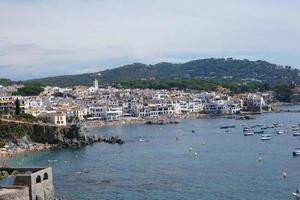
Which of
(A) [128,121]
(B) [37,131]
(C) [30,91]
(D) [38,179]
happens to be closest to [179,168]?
(D) [38,179]

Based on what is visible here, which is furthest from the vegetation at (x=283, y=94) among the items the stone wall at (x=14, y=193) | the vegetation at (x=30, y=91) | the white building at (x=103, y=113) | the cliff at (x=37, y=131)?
the stone wall at (x=14, y=193)

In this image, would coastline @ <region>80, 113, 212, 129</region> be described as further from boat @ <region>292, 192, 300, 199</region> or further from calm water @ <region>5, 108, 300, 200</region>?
boat @ <region>292, 192, 300, 199</region>

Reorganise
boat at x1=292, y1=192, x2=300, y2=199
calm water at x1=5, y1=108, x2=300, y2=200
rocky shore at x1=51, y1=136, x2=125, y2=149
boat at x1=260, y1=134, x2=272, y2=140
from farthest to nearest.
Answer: boat at x1=260, y1=134, x2=272, y2=140, rocky shore at x1=51, y1=136, x2=125, y2=149, calm water at x1=5, y1=108, x2=300, y2=200, boat at x1=292, y1=192, x2=300, y2=199

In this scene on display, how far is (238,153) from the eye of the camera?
4581 centimetres

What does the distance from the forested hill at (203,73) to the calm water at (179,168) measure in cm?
11335

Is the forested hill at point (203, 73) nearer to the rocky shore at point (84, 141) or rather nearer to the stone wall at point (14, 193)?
the rocky shore at point (84, 141)

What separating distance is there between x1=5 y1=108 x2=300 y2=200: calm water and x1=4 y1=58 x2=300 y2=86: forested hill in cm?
11335

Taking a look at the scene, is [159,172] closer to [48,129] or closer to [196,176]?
[196,176]

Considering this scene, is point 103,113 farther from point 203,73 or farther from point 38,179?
point 203,73

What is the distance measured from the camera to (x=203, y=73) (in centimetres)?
18475

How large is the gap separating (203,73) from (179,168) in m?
147

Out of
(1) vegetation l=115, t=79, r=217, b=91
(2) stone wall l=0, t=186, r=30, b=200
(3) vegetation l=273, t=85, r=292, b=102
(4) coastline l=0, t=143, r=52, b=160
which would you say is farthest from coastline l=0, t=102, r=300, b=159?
(2) stone wall l=0, t=186, r=30, b=200

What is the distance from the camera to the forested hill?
17288 cm

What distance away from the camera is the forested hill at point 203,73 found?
173 meters
